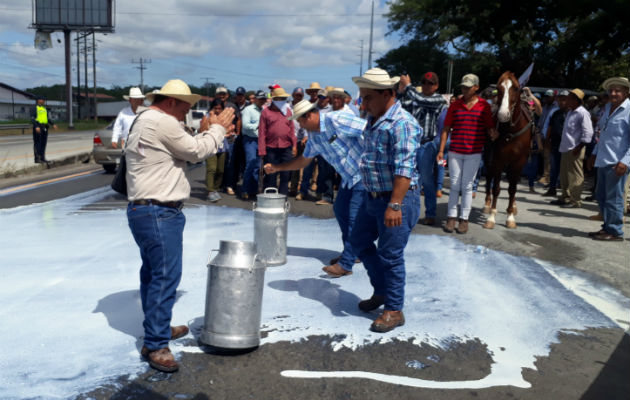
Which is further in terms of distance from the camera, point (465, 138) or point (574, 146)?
point (574, 146)

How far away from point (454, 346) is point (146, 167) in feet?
8.01

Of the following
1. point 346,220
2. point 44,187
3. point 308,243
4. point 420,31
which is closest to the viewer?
point 346,220

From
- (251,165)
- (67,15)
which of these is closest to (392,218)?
(251,165)

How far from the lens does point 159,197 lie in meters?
3.52

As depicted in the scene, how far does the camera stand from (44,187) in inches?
437

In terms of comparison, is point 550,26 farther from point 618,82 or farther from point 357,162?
point 357,162

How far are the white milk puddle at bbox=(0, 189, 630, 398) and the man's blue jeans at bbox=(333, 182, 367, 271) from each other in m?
0.20

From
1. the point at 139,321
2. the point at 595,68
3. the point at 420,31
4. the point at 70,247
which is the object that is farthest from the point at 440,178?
the point at 420,31

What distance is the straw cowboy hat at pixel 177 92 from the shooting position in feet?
11.7

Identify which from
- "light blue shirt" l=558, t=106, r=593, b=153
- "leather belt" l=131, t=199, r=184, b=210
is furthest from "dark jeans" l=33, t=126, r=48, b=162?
"leather belt" l=131, t=199, r=184, b=210

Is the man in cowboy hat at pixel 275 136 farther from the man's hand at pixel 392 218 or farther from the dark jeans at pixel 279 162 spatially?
the man's hand at pixel 392 218

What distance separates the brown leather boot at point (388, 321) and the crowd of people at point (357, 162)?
0.03 ft

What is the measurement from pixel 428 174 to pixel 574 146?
3459 millimetres

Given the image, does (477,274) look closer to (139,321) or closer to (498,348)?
(498,348)
